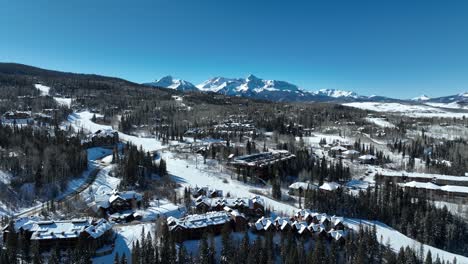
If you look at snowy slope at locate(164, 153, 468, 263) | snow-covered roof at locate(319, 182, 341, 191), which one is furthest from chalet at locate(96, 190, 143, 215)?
snow-covered roof at locate(319, 182, 341, 191)

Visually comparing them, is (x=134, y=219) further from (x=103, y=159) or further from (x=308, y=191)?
(x=103, y=159)

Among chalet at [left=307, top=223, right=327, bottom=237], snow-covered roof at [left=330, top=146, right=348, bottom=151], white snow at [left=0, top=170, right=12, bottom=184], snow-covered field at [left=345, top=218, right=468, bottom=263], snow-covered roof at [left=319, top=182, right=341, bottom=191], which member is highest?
white snow at [left=0, top=170, right=12, bottom=184]

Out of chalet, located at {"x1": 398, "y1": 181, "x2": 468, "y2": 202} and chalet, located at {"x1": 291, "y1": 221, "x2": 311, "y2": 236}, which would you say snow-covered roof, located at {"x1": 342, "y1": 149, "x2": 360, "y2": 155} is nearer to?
chalet, located at {"x1": 398, "y1": 181, "x2": 468, "y2": 202}

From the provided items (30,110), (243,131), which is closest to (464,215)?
(243,131)

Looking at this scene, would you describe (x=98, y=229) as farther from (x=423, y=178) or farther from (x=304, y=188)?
(x=423, y=178)

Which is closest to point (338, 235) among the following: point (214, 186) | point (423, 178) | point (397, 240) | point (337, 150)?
point (397, 240)

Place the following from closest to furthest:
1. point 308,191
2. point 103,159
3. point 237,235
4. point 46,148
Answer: point 237,235, point 308,191, point 46,148, point 103,159
